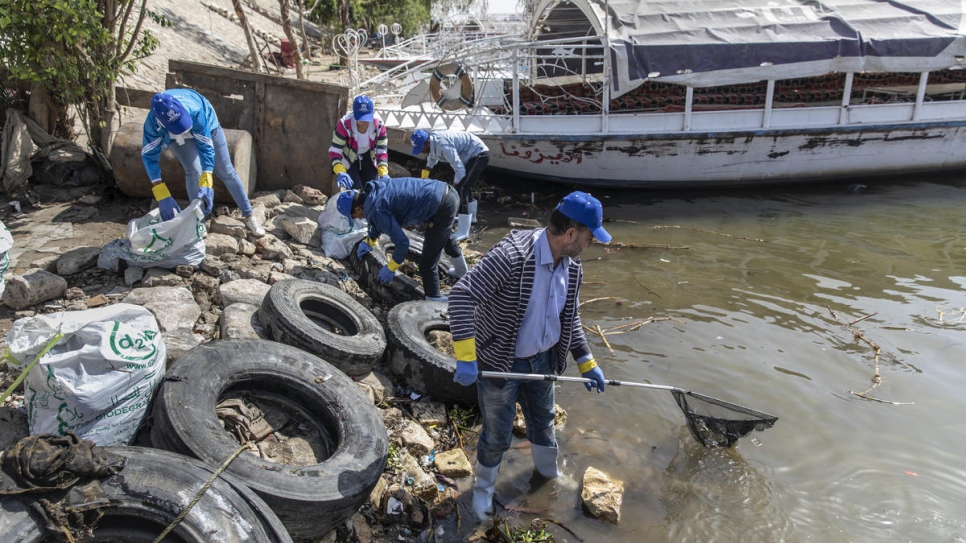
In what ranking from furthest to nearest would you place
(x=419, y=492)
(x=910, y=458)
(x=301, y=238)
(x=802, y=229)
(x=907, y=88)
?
(x=907, y=88)
(x=802, y=229)
(x=301, y=238)
(x=910, y=458)
(x=419, y=492)

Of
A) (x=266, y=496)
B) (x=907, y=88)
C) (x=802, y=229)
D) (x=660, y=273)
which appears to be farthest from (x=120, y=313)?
(x=907, y=88)

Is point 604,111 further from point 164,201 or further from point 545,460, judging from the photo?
point 545,460

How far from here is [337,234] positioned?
663 cm

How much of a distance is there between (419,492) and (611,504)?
1268 mm

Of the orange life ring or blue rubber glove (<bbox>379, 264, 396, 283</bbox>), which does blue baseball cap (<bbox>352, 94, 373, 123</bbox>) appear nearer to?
blue rubber glove (<bbox>379, 264, 396, 283</bbox>)

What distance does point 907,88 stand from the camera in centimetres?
1191

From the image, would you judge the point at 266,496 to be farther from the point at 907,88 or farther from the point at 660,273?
the point at 907,88

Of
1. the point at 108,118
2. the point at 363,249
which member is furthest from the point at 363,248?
the point at 108,118

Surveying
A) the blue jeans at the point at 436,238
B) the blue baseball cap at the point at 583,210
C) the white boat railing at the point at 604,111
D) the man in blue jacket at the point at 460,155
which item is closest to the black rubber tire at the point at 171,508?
the blue baseball cap at the point at 583,210

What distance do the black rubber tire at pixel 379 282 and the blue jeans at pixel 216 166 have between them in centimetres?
133

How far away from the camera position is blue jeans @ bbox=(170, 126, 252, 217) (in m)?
5.71

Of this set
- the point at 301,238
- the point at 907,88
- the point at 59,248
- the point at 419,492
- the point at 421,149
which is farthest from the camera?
the point at 907,88

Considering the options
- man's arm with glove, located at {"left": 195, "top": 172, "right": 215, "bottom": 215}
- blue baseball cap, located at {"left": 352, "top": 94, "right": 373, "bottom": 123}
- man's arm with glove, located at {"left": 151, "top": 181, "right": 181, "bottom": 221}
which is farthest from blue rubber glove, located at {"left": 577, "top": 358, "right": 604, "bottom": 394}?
blue baseball cap, located at {"left": 352, "top": 94, "right": 373, "bottom": 123}

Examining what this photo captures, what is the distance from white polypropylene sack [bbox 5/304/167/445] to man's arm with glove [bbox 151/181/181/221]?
2277 millimetres
